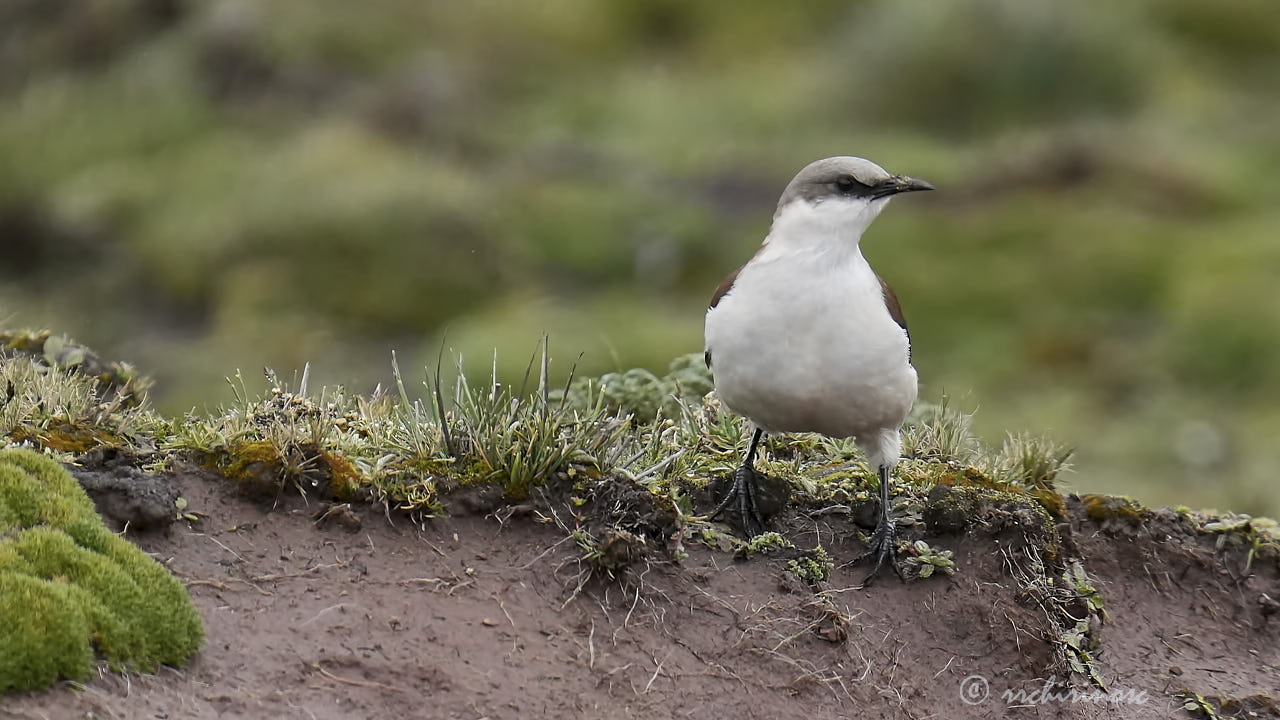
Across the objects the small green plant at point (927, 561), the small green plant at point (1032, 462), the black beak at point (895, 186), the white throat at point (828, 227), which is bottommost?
the small green plant at point (927, 561)

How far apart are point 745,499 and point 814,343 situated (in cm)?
93

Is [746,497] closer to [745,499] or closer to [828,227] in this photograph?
[745,499]

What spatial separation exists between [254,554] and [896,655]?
109 inches

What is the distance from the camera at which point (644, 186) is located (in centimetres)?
2228

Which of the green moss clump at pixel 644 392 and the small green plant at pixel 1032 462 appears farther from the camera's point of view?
the green moss clump at pixel 644 392

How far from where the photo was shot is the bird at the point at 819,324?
6.43 meters

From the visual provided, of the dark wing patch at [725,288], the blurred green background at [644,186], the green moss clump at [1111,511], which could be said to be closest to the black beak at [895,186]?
the dark wing patch at [725,288]

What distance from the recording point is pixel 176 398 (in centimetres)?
1402

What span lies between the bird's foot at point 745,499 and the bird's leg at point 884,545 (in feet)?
1.74

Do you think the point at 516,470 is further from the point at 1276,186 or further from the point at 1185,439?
the point at 1276,186

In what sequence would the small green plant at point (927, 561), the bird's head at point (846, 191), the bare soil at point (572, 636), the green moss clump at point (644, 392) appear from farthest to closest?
the green moss clump at point (644, 392)
the small green plant at point (927, 561)
the bird's head at point (846, 191)
the bare soil at point (572, 636)

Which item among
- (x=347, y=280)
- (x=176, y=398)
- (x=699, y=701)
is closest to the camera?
(x=699, y=701)

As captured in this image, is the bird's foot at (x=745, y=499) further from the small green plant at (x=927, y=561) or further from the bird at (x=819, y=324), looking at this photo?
the small green plant at (x=927, y=561)

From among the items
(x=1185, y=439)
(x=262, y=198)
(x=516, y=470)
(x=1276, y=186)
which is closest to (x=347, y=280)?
(x=262, y=198)
